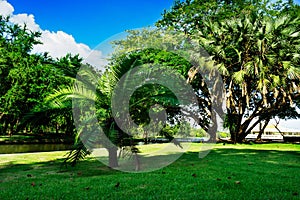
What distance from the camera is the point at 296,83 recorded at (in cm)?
1828

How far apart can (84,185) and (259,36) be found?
52.3 feet

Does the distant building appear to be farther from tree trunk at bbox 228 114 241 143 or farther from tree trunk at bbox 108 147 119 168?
tree trunk at bbox 108 147 119 168

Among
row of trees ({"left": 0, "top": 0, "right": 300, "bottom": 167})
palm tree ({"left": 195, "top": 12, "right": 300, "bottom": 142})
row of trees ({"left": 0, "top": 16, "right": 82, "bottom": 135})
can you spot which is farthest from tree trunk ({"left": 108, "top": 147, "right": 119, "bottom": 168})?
row of trees ({"left": 0, "top": 16, "right": 82, "bottom": 135})

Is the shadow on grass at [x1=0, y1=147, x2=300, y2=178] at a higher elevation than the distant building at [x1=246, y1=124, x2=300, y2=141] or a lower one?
lower

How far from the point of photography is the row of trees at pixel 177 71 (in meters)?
7.76

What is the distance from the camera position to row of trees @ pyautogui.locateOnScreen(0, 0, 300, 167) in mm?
7758

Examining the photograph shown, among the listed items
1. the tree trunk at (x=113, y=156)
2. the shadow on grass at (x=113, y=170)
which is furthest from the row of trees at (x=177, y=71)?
the shadow on grass at (x=113, y=170)

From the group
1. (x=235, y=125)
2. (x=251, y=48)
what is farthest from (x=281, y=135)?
(x=251, y=48)

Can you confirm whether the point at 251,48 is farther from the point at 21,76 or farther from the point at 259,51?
the point at 21,76

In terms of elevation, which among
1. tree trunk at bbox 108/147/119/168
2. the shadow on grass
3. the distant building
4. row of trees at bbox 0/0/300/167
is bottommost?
the shadow on grass

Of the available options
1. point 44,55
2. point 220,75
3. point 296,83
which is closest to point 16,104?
point 44,55

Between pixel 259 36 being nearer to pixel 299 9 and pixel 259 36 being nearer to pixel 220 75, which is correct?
pixel 220 75

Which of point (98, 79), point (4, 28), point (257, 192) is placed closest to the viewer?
point (257, 192)

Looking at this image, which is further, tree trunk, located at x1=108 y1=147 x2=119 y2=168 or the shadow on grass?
tree trunk, located at x1=108 y1=147 x2=119 y2=168
